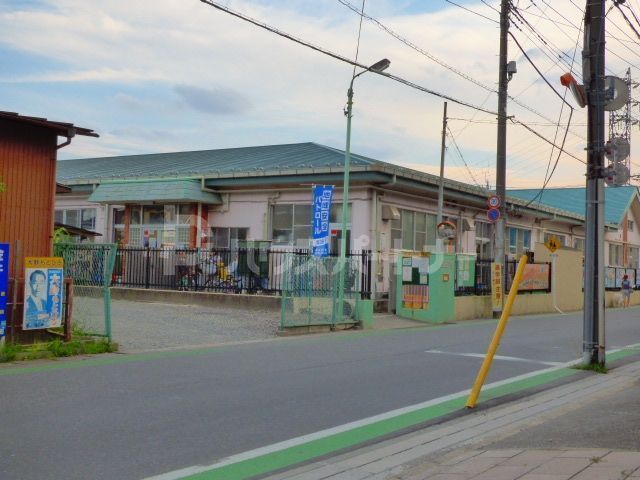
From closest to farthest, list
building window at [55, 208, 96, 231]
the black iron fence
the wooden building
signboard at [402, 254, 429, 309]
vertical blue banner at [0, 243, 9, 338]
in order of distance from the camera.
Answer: vertical blue banner at [0, 243, 9, 338], the wooden building, the black iron fence, signboard at [402, 254, 429, 309], building window at [55, 208, 96, 231]

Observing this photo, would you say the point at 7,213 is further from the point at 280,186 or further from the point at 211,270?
the point at 280,186

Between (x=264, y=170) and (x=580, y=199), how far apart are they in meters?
34.1

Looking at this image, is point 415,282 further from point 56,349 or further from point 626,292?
point 626,292

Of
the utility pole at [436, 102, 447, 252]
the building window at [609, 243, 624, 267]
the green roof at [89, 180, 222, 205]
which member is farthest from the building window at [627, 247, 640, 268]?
the green roof at [89, 180, 222, 205]

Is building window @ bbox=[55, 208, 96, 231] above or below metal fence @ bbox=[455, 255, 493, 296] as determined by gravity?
above

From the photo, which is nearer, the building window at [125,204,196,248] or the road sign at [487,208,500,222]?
the road sign at [487,208,500,222]

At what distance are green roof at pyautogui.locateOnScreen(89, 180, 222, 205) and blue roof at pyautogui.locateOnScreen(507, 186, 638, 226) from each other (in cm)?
2573

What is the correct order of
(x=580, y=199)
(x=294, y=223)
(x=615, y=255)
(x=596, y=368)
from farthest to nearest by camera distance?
(x=580, y=199) → (x=615, y=255) → (x=294, y=223) → (x=596, y=368)

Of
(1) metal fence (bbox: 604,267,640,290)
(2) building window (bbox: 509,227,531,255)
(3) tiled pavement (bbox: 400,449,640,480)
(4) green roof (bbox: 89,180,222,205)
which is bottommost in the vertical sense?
(3) tiled pavement (bbox: 400,449,640,480)

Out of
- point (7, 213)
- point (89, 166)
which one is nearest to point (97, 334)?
point (7, 213)

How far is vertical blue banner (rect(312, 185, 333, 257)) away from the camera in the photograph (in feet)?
70.5

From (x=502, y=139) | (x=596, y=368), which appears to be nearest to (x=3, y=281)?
(x=596, y=368)

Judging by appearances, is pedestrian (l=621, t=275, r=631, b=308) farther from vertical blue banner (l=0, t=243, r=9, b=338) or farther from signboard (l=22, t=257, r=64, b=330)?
vertical blue banner (l=0, t=243, r=9, b=338)

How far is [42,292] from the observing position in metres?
12.1
